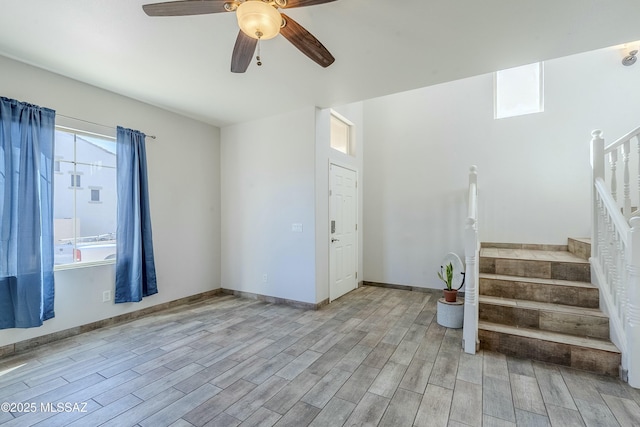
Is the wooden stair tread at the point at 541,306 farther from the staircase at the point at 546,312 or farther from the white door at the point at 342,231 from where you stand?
the white door at the point at 342,231

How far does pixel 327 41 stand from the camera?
2418 millimetres

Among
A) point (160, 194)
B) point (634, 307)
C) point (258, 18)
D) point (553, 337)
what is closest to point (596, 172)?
point (634, 307)

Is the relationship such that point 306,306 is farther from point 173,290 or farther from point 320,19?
point 320,19

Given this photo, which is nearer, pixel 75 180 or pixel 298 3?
pixel 298 3

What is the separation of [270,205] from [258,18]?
2948 mm

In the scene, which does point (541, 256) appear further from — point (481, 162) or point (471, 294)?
point (481, 162)

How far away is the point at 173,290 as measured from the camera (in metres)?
4.12

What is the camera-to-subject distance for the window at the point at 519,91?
416cm

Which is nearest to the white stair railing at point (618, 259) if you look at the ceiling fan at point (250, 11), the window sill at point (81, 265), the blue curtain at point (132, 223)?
the ceiling fan at point (250, 11)

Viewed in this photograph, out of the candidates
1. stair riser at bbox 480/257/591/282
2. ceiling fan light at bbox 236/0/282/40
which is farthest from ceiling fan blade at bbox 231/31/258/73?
stair riser at bbox 480/257/591/282

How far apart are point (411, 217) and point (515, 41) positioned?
9.82 feet

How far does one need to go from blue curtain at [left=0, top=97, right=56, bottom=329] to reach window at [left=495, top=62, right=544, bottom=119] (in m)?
5.85

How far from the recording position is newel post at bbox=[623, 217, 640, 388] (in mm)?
2102

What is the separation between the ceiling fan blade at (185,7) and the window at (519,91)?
436cm
